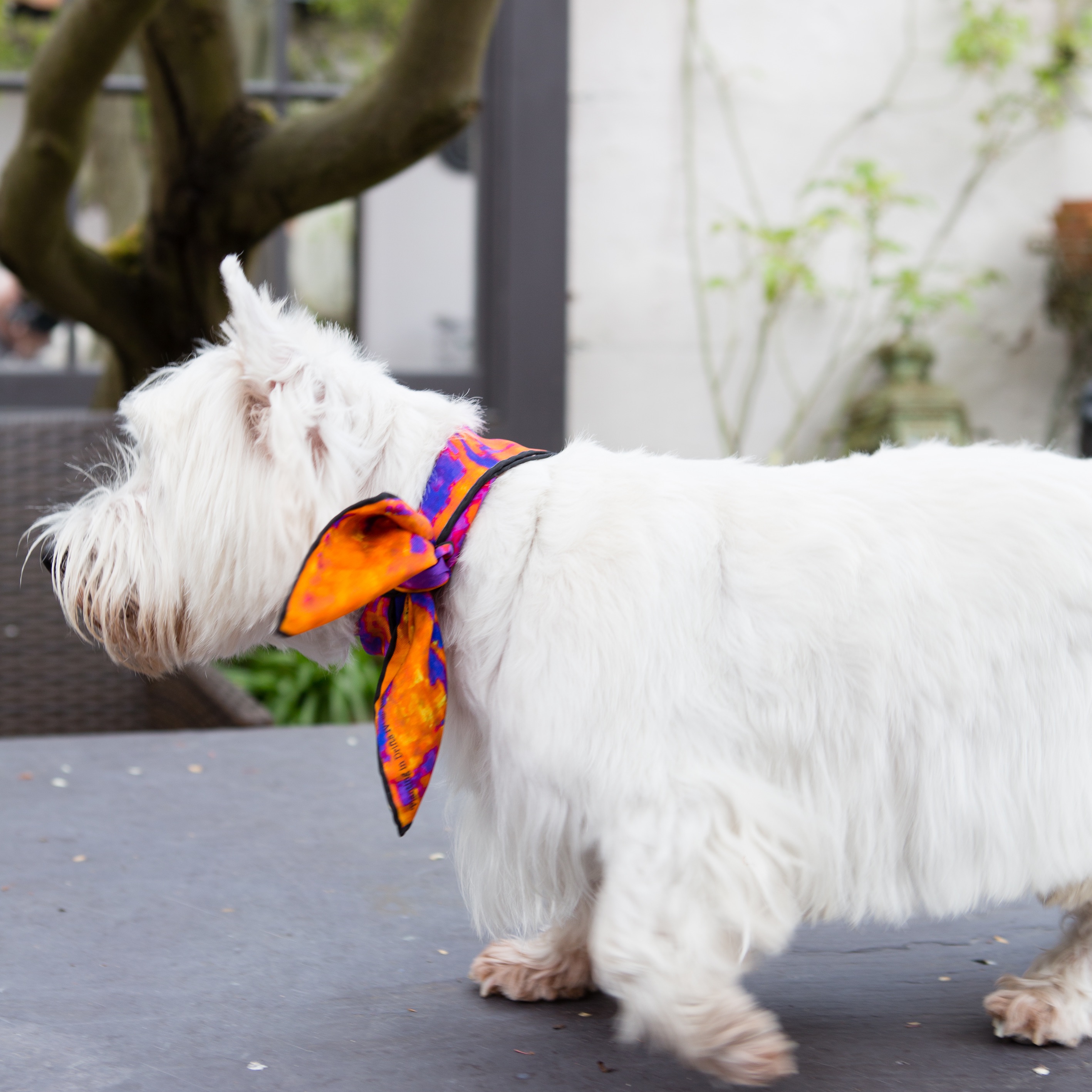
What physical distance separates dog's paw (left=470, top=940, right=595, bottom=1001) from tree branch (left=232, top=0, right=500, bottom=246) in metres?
2.75

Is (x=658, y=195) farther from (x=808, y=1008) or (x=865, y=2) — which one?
(x=808, y=1008)

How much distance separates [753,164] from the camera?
7.18 metres

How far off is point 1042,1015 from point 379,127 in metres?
3.26

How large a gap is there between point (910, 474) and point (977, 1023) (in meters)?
1.01

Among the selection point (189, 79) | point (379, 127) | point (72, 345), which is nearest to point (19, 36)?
point (72, 345)

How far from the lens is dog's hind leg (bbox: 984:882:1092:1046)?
6.93 ft

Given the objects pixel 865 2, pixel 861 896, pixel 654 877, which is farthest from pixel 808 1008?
pixel 865 2

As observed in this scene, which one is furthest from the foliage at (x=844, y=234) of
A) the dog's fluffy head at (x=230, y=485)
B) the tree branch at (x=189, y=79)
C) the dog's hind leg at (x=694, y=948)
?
the dog's hind leg at (x=694, y=948)

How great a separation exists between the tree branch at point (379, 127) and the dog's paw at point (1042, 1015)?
3076 mm

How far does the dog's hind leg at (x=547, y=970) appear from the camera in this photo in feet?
7.67

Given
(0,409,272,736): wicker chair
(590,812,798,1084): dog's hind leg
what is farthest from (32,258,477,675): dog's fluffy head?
(0,409,272,736): wicker chair

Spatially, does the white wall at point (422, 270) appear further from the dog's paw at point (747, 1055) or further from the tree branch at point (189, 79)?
the dog's paw at point (747, 1055)

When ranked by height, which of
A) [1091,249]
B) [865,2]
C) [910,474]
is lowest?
[910,474]

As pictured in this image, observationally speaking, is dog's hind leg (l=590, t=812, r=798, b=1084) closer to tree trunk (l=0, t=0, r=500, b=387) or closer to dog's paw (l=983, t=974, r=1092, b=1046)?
dog's paw (l=983, t=974, r=1092, b=1046)
